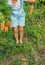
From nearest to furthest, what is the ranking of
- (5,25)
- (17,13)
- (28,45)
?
(17,13) → (28,45) → (5,25)

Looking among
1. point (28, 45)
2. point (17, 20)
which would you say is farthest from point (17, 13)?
point (28, 45)

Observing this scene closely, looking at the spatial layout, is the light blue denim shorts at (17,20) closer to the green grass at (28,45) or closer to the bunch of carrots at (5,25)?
the bunch of carrots at (5,25)

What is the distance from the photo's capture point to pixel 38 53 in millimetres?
4969

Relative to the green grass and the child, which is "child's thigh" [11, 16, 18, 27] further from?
the green grass

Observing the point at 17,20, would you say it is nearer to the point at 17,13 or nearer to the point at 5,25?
the point at 17,13

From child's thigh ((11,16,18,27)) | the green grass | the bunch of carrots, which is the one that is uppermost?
child's thigh ((11,16,18,27))

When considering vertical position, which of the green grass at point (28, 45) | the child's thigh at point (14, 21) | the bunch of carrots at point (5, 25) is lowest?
the green grass at point (28, 45)

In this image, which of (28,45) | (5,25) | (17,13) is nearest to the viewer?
(17,13)

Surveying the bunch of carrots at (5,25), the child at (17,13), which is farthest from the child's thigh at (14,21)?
the bunch of carrots at (5,25)

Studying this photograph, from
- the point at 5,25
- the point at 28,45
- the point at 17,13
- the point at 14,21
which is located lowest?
the point at 28,45

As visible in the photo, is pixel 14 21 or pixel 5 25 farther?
pixel 5 25

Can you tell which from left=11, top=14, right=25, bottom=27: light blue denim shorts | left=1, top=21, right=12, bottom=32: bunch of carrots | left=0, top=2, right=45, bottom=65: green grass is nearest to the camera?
left=0, top=2, right=45, bottom=65: green grass

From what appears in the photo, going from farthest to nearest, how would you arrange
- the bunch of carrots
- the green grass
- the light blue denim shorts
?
the bunch of carrots, the light blue denim shorts, the green grass

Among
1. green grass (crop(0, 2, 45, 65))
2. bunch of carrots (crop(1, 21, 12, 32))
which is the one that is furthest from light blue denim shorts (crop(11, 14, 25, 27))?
green grass (crop(0, 2, 45, 65))
